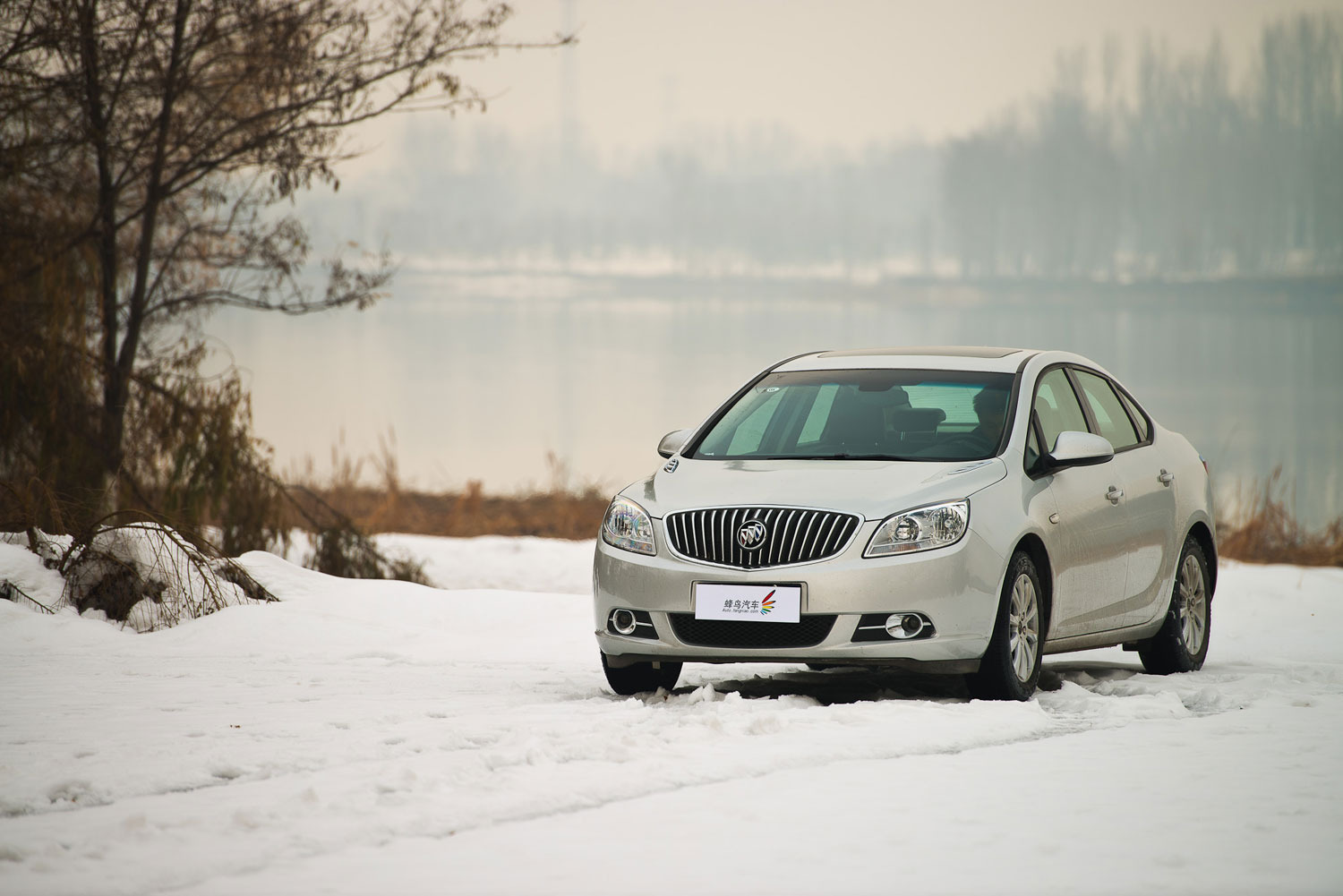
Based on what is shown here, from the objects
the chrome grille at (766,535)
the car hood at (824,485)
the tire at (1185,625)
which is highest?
the car hood at (824,485)

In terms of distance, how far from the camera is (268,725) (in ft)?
22.6

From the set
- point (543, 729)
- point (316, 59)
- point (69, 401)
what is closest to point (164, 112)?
point (316, 59)

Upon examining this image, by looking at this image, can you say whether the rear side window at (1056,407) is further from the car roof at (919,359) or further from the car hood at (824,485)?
the car hood at (824,485)

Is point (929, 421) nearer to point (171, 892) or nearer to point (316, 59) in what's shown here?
point (171, 892)

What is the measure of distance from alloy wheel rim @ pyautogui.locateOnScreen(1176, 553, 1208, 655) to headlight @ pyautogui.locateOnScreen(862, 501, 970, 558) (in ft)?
8.35

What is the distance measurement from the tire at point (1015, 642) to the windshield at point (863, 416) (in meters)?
0.75

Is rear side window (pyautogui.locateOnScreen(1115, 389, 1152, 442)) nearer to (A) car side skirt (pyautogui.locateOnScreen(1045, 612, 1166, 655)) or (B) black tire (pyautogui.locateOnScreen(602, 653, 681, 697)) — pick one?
(A) car side skirt (pyautogui.locateOnScreen(1045, 612, 1166, 655))

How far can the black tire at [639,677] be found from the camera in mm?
7996

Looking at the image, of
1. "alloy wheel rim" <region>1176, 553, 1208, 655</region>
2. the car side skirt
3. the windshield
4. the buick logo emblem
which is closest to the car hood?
the buick logo emblem

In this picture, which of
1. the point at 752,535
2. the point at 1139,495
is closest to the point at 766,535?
the point at 752,535

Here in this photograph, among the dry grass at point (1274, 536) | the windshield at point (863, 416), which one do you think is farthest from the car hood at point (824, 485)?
the dry grass at point (1274, 536)

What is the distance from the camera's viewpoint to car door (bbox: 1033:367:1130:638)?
7.84 metres

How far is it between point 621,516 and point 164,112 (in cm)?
891

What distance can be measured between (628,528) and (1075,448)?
221 cm
